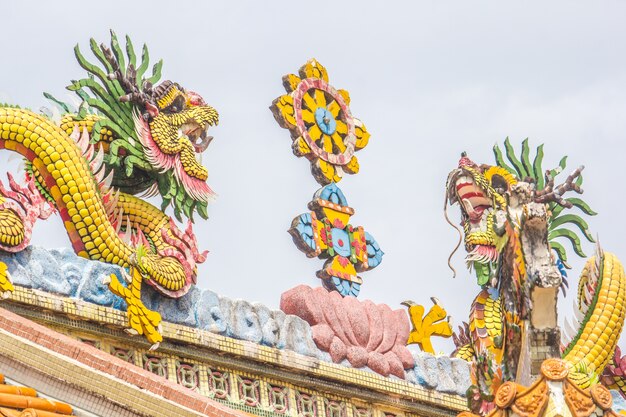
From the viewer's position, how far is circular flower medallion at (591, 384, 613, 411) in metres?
8.51

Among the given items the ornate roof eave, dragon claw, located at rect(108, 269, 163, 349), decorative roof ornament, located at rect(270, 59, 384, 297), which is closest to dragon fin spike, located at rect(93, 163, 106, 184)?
dragon claw, located at rect(108, 269, 163, 349)

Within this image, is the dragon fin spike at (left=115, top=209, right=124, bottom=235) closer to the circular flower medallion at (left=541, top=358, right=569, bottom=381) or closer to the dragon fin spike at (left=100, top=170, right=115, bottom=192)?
the dragon fin spike at (left=100, top=170, right=115, bottom=192)

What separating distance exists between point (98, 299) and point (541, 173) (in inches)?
277

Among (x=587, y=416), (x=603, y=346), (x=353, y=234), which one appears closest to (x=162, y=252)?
(x=353, y=234)

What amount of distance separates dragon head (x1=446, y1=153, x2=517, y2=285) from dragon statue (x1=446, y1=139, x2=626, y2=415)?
0.01 m

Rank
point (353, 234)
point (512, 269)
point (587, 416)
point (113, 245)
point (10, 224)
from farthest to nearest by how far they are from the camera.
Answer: point (353, 234) → point (113, 245) → point (10, 224) → point (512, 269) → point (587, 416)

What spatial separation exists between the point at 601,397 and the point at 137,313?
233 inches

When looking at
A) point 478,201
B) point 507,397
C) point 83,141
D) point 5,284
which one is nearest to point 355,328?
point 478,201

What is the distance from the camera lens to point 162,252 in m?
14.5

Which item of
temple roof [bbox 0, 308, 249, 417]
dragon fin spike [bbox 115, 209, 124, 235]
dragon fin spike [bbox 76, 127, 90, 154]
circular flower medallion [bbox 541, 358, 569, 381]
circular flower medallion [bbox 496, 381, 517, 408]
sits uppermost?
dragon fin spike [bbox 76, 127, 90, 154]

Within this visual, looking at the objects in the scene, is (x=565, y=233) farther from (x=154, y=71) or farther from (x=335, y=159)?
(x=154, y=71)

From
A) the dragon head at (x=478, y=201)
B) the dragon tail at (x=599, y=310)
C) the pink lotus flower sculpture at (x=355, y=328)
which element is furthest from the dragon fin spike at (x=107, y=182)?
the dragon head at (x=478, y=201)

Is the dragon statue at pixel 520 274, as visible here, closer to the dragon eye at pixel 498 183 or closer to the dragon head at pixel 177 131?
the dragon eye at pixel 498 183

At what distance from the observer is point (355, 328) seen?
1590 cm
